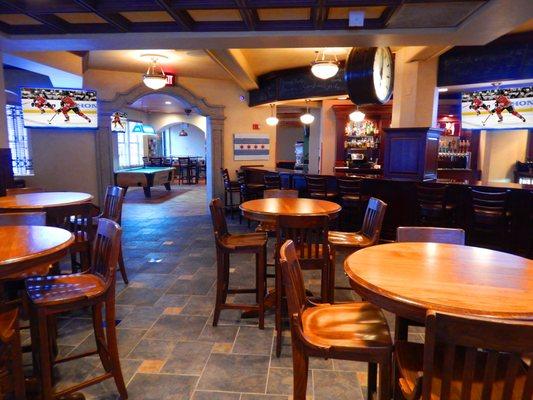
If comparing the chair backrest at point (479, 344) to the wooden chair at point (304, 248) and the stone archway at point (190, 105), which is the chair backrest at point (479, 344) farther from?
the stone archway at point (190, 105)

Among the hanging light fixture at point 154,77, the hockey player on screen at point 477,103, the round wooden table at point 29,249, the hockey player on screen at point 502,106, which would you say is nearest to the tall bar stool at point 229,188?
the hanging light fixture at point 154,77

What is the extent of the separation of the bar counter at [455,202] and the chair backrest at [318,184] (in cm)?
36

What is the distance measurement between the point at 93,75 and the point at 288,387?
7387 mm

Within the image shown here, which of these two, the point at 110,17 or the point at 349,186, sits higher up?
the point at 110,17

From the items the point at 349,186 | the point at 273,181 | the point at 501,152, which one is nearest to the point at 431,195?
the point at 349,186

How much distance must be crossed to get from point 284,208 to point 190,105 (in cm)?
585

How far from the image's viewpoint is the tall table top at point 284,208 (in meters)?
3.00

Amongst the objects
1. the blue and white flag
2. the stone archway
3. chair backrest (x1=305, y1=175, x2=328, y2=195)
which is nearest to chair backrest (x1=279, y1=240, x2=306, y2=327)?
chair backrest (x1=305, y1=175, x2=328, y2=195)

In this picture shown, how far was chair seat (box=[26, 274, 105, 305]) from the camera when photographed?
1919 mm

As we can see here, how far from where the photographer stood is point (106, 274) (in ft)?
6.97

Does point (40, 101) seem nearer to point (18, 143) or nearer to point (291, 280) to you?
point (18, 143)

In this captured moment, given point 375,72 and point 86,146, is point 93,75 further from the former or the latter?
point 375,72

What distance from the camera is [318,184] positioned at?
227 inches

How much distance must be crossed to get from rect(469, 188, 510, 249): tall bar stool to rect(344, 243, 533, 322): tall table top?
2668 mm
